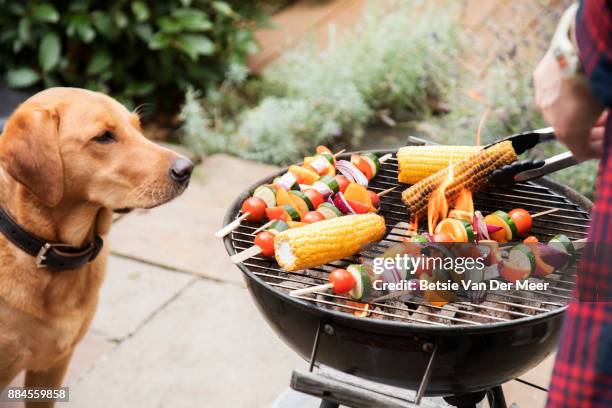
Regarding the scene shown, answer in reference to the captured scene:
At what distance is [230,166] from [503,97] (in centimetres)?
206

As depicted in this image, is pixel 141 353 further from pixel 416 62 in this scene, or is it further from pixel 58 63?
pixel 416 62

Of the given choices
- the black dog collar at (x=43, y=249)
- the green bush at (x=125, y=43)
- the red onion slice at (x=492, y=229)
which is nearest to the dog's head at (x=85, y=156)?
the black dog collar at (x=43, y=249)

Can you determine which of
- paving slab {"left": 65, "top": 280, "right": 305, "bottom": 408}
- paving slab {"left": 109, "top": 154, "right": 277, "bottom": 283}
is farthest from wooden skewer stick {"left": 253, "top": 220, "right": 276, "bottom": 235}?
paving slab {"left": 109, "top": 154, "right": 277, "bottom": 283}

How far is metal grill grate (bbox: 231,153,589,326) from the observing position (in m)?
1.86

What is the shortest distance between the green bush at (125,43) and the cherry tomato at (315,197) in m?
3.18

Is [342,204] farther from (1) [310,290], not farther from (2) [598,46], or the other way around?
(2) [598,46]

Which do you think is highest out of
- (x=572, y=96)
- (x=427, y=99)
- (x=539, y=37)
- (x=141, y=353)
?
(x=572, y=96)

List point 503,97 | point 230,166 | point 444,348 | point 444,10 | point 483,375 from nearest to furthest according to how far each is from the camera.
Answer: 1. point 444,348
2. point 483,375
3. point 503,97
4. point 230,166
5. point 444,10

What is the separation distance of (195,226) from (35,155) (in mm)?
2264

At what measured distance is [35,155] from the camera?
7.23 feet

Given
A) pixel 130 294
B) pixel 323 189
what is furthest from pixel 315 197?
pixel 130 294

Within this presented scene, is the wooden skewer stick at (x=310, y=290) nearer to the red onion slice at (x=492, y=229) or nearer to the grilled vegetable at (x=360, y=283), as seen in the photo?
the grilled vegetable at (x=360, y=283)

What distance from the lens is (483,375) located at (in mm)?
1892

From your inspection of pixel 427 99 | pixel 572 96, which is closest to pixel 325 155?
pixel 572 96
